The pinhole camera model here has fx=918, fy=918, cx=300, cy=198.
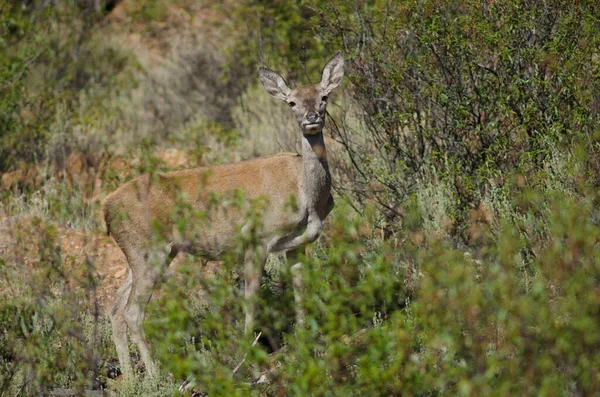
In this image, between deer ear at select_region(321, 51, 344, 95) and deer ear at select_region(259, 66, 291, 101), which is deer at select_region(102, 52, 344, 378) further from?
deer ear at select_region(259, 66, 291, 101)

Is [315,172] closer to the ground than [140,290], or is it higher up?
higher up

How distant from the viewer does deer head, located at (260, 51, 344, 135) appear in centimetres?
786

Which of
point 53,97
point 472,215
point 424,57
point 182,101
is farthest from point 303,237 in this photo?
point 182,101

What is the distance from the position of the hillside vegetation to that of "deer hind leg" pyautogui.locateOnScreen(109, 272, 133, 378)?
0.17m

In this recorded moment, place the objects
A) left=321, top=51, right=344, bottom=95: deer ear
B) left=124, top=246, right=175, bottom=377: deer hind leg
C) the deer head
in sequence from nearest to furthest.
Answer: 1. left=124, top=246, right=175, bottom=377: deer hind leg
2. the deer head
3. left=321, top=51, right=344, bottom=95: deer ear

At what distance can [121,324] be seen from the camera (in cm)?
800

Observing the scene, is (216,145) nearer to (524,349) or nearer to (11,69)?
(11,69)

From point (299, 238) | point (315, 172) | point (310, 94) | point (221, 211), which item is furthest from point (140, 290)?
point (310, 94)

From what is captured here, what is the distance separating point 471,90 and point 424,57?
1.89 feet

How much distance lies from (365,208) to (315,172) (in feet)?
2.11

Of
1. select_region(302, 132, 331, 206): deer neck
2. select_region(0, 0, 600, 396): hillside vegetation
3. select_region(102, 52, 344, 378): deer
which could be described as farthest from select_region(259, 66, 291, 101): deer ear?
select_region(0, 0, 600, 396): hillside vegetation

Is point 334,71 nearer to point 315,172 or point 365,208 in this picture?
point 315,172

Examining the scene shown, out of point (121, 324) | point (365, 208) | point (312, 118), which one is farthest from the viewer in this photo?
point (365, 208)

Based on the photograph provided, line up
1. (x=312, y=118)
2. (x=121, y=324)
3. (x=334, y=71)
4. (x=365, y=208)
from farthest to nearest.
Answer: (x=334, y=71) < (x=365, y=208) < (x=121, y=324) < (x=312, y=118)
